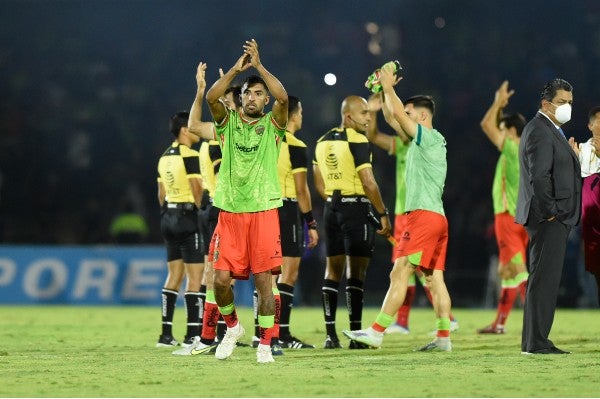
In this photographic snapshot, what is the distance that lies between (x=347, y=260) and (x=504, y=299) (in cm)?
370

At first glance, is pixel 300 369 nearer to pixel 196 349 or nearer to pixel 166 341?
pixel 196 349

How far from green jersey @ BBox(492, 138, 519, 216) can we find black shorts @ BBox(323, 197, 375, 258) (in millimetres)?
3676

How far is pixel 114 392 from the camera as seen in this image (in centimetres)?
747

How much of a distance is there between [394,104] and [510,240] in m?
5.24

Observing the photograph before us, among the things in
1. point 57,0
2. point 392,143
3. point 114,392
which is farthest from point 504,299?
point 57,0

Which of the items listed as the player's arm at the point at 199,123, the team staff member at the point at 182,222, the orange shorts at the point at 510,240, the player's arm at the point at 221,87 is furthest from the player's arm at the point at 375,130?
the player's arm at the point at 221,87

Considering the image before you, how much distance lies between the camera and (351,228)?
1177 centimetres

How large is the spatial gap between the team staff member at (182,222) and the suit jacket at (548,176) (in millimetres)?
3784

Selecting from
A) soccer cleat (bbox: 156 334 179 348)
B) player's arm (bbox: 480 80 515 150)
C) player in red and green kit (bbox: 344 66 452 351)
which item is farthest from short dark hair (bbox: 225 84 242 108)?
player's arm (bbox: 480 80 515 150)

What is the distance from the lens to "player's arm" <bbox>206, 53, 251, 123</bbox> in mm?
9295

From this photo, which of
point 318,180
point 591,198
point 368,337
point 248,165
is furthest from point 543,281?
point 318,180

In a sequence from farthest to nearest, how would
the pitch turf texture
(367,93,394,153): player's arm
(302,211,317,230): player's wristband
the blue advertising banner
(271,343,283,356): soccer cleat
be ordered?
1. the blue advertising banner
2. (367,93,394,153): player's arm
3. (302,211,317,230): player's wristband
4. (271,343,283,356): soccer cleat
5. the pitch turf texture

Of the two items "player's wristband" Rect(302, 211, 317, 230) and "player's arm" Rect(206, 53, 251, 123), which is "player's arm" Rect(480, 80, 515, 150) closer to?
"player's wristband" Rect(302, 211, 317, 230)

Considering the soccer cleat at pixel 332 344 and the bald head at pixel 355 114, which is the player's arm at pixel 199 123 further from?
the soccer cleat at pixel 332 344
